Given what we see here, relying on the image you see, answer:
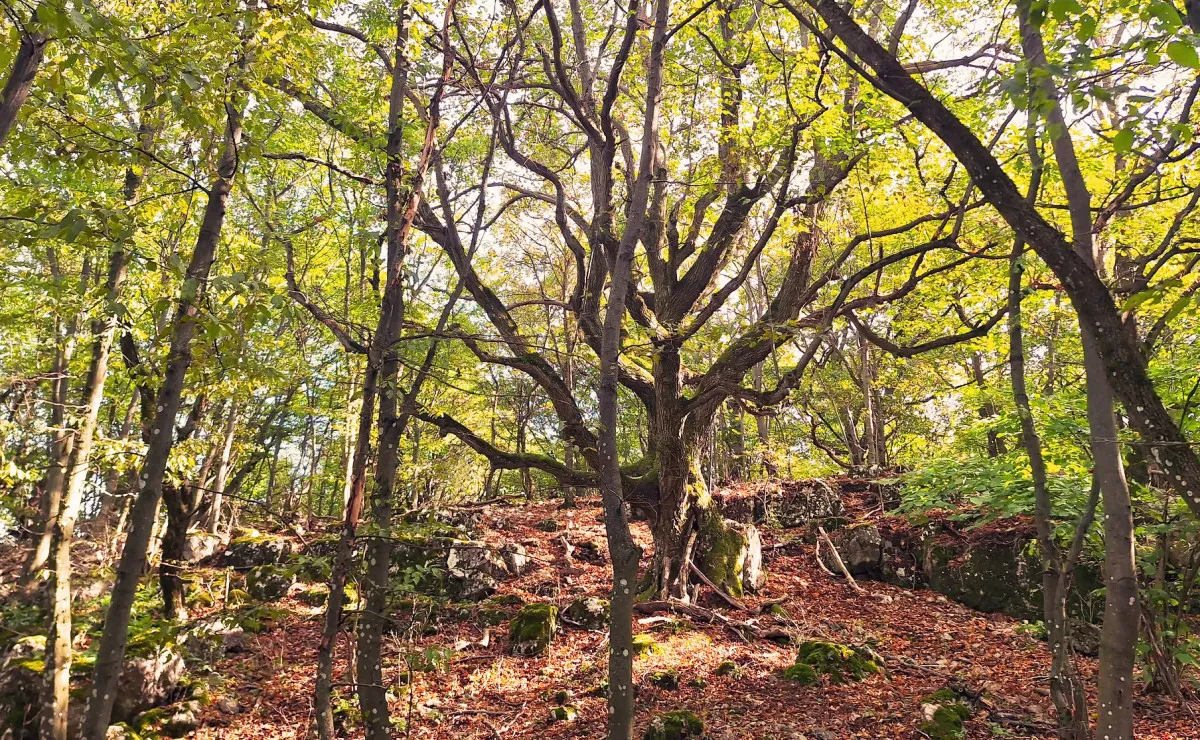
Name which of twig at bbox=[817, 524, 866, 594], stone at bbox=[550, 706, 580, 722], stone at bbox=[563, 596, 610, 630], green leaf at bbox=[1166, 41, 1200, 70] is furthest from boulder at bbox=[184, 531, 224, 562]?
green leaf at bbox=[1166, 41, 1200, 70]

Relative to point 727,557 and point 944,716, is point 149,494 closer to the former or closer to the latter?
point 944,716

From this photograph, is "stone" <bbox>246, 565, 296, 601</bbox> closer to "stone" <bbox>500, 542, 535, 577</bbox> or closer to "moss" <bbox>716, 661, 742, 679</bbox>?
"stone" <bbox>500, 542, 535, 577</bbox>

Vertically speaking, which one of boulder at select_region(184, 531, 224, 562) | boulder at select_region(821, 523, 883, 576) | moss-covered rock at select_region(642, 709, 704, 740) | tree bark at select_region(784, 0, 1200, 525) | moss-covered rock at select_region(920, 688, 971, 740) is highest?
tree bark at select_region(784, 0, 1200, 525)

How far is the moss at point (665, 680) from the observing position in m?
6.78

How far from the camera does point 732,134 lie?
786cm

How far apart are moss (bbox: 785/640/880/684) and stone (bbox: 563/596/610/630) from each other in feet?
9.22

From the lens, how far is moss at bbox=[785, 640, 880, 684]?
6809 mm

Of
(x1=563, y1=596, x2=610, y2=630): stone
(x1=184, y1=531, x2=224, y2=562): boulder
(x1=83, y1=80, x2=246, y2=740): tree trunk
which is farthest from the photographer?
(x1=184, y1=531, x2=224, y2=562): boulder

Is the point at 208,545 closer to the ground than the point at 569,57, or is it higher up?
closer to the ground

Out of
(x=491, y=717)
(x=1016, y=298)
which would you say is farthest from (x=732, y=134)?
(x=491, y=717)

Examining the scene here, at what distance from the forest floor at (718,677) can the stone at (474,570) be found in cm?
31

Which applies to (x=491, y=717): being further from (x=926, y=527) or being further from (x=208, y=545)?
(x=208, y=545)

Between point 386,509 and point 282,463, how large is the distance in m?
28.7

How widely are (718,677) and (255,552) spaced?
1006 cm
